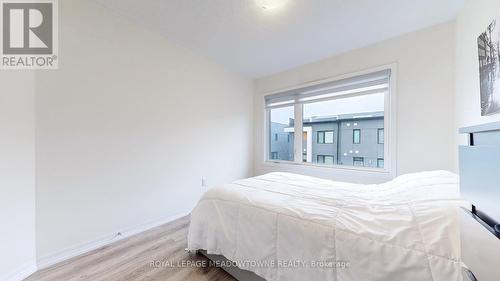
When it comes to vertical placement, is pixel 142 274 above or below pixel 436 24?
below

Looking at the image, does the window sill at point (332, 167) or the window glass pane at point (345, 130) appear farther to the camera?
the window glass pane at point (345, 130)

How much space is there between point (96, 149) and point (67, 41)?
1010mm

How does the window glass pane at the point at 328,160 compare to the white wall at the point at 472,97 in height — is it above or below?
below

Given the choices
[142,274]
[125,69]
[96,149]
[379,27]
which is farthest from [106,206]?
[379,27]

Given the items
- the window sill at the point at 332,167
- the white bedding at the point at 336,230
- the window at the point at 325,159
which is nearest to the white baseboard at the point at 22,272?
the white bedding at the point at 336,230

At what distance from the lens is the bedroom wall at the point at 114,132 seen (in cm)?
172

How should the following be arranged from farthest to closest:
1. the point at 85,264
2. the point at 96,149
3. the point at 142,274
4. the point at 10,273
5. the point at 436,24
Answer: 1. the point at 436,24
2. the point at 96,149
3. the point at 85,264
4. the point at 142,274
5. the point at 10,273

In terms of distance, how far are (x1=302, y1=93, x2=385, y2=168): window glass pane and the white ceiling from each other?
80 cm

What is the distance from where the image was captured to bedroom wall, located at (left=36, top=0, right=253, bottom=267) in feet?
5.65

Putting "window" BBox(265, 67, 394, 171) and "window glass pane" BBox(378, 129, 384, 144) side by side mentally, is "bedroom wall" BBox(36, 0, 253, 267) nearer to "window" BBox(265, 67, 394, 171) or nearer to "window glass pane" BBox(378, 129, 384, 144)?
"window" BBox(265, 67, 394, 171)

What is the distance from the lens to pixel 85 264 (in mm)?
1705

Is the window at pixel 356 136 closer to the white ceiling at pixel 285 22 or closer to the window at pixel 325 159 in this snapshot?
the window at pixel 325 159

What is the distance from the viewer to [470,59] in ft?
5.62

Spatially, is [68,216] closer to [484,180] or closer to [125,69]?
[125,69]
